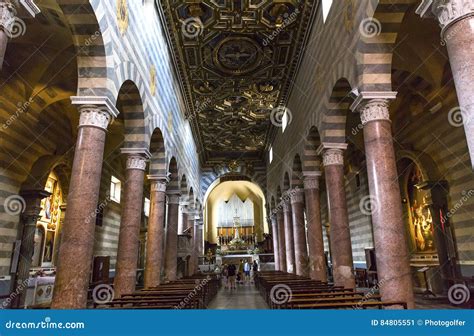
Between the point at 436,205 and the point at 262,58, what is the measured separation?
8.99 m

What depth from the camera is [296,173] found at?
1488cm

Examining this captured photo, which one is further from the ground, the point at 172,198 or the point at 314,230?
the point at 172,198

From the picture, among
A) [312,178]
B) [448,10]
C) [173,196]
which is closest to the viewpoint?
[448,10]

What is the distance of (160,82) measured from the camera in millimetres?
11906

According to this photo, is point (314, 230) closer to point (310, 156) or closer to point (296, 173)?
point (310, 156)

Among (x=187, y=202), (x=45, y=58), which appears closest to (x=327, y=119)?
(x=45, y=58)

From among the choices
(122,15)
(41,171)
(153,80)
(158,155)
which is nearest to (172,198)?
(158,155)

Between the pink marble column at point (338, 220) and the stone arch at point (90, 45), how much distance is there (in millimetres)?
6046

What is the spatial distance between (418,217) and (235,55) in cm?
983

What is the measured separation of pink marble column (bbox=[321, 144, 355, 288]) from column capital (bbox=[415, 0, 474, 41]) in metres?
5.32

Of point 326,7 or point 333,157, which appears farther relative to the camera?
point 326,7

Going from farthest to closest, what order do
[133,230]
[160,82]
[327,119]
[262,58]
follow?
1. [262,58]
2. [160,82]
3. [327,119]
4. [133,230]

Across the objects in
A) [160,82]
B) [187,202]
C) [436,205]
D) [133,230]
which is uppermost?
[160,82]

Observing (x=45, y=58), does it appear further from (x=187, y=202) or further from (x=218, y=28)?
(x=187, y=202)
